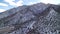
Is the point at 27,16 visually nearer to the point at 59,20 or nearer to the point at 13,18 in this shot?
the point at 13,18

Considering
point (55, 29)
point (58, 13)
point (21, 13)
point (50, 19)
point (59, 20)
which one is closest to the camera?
point (55, 29)

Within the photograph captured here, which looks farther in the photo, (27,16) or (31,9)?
(31,9)

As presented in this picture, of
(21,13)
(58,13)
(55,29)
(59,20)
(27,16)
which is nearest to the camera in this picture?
(55,29)

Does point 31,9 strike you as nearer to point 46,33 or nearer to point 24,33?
point 24,33

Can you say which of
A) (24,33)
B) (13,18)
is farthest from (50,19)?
(13,18)

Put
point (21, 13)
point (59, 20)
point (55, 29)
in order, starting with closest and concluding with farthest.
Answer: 1. point (55, 29)
2. point (59, 20)
3. point (21, 13)

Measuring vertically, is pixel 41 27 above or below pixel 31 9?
below

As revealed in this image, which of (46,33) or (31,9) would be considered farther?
(31,9)

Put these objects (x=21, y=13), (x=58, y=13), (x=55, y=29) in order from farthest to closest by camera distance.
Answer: (x=21, y=13), (x=58, y=13), (x=55, y=29)

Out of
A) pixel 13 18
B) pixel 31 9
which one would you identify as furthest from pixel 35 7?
pixel 13 18
